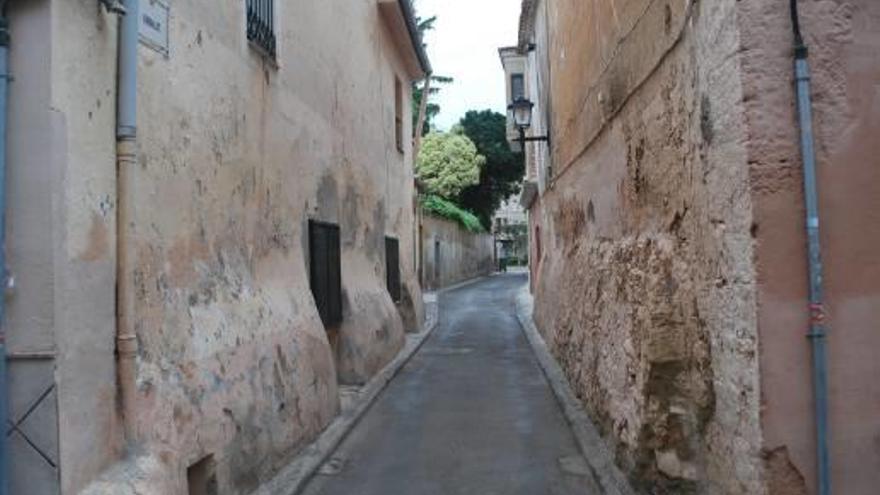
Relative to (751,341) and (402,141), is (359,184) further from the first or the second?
(751,341)

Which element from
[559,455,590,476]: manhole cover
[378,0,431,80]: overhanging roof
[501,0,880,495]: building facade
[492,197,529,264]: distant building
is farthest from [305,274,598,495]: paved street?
[492,197,529,264]: distant building

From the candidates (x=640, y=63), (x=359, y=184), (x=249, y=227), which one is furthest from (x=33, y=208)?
(x=359, y=184)

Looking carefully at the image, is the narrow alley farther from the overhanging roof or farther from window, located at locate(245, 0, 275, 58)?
the overhanging roof

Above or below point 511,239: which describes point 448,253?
below

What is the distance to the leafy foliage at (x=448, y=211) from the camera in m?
33.4

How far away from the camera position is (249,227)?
7.05m

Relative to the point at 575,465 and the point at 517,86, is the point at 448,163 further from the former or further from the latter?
the point at 575,465

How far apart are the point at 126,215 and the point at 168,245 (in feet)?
2.48

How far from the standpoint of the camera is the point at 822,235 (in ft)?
13.4

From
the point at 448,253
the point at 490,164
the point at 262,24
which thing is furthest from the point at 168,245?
the point at 490,164

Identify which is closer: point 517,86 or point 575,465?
point 575,465

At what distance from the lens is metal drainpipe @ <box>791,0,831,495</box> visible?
4.03 meters

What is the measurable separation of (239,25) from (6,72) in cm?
333

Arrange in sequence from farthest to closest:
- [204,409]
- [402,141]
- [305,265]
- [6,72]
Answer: [402,141] → [305,265] → [204,409] → [6,72]
